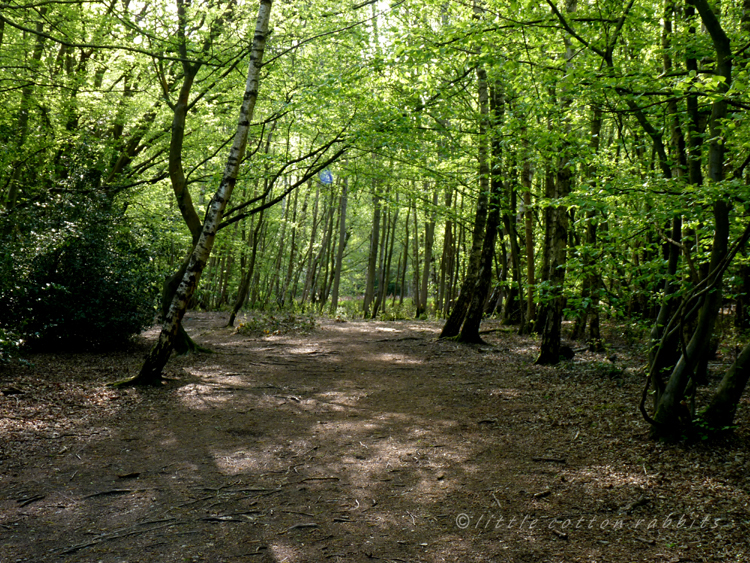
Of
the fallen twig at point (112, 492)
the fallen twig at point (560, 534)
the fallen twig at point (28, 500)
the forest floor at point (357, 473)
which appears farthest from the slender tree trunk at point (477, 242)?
the fallen twig at point (28, 500)

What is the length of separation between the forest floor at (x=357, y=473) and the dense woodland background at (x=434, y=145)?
847mm

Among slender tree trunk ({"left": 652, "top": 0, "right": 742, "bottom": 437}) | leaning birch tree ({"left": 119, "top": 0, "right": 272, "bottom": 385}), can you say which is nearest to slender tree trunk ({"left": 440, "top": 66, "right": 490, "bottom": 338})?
leaning birch tree ({"left": 119, "top": 0, "right": 272, "bottom": 385})

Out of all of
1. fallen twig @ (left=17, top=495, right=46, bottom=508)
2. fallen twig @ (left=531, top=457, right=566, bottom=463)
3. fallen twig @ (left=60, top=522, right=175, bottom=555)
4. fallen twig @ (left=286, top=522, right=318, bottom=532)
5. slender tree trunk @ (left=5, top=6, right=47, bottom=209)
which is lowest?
fallen twig @ (left=17, top=495, right=46, bottom=508)

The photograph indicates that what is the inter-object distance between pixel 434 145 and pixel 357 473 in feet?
30.7

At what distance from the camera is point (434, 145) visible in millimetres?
12352

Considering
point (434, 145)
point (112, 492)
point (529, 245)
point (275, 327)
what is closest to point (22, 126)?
point (275, 327)

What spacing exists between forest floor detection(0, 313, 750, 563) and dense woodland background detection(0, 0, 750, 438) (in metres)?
0.85

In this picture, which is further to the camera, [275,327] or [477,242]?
[275,327]

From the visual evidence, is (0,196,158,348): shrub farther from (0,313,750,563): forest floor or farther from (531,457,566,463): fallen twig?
(531,457,566,463): fallen twig

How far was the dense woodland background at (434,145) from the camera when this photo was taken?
16.4 feet

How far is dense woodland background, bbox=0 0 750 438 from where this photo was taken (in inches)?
197

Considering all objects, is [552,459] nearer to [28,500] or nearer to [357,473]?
[357,473]

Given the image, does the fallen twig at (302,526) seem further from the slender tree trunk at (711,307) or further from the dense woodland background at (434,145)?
the slender tree trunk at (711,307)

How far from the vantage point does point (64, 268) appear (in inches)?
370
